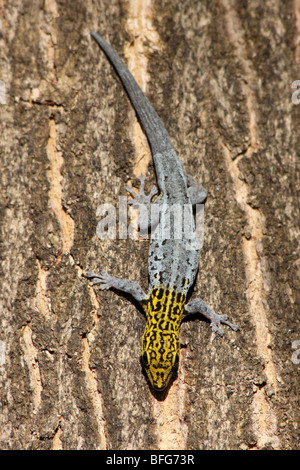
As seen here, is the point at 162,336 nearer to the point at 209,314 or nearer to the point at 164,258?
the point at 209,314

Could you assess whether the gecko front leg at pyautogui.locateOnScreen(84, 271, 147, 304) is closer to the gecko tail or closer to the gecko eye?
the gecko eye

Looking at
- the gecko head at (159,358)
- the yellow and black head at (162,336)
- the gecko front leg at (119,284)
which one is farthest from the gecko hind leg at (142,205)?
the gecko head at (159,358)

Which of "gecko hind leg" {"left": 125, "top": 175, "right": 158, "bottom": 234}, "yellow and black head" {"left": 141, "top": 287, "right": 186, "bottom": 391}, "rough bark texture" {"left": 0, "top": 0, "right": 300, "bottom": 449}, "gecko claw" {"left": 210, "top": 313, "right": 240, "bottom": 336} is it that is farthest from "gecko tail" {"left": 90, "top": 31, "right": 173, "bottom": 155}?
"gecko claw" {"left": 210, "top": 313, "right": 240, "bottom": 336}

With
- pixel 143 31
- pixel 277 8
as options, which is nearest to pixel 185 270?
pixel 143 31

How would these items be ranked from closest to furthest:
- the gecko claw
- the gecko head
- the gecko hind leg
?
the gecko head
the gecko claw
the gecko hind leg

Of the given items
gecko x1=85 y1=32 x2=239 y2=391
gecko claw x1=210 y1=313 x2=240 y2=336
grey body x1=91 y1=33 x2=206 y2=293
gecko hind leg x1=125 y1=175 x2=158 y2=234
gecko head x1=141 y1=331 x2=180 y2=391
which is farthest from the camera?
gecko hind leg x1=125 y1=175 x2=158 y2=234

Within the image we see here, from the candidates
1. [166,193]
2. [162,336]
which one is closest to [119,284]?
[162,336]

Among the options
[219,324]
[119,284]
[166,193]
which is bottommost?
[219,324]
